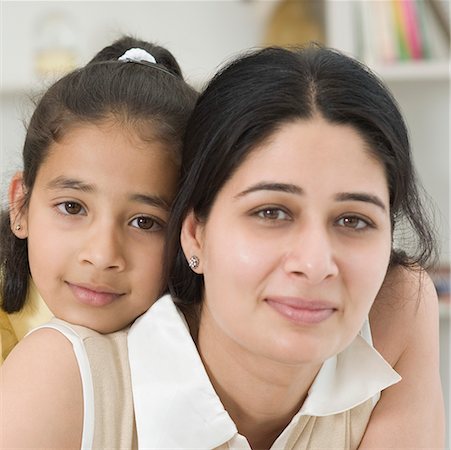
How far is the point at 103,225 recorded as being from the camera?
143cm

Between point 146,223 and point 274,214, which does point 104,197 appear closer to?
point 146,223

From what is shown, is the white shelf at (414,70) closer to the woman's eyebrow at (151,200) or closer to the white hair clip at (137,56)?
the white hair clip at (137,56)

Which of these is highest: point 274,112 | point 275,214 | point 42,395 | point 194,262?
point 274,112

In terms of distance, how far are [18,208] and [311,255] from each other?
1.95ft

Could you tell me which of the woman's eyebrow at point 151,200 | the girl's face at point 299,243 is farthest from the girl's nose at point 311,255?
the woman's eyebrow at point 151,200

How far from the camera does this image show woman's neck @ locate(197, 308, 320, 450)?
4.72 feet

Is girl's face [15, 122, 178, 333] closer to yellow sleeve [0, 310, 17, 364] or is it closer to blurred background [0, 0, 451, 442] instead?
yellow sleeve [0, 310, 17, 364]

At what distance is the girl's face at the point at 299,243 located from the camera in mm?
1272

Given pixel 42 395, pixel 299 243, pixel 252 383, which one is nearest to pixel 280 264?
pixel 299 243

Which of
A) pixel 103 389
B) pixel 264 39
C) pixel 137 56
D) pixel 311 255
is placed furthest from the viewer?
pixel 264 39

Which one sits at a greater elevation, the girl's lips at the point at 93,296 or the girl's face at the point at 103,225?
the girl's face at the point at 103,225

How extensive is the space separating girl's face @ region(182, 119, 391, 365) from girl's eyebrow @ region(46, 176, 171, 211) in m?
0.13

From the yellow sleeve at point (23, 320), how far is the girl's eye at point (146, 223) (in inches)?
12.2

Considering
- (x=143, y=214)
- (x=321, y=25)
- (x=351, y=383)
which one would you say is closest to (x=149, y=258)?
(x=143, y=214)
